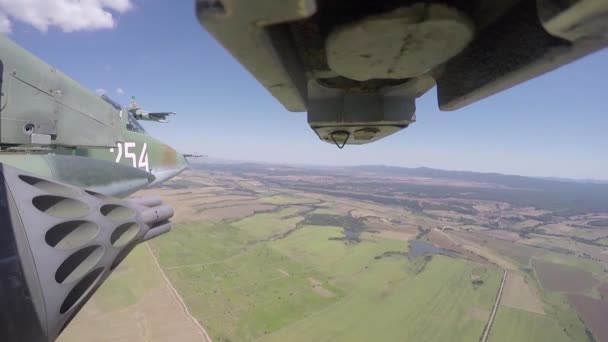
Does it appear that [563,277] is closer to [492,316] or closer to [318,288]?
[492,316]

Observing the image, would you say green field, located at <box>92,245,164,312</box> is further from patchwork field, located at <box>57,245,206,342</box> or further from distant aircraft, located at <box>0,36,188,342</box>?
distant aircraft, located at <box>0,36,188,342</box>

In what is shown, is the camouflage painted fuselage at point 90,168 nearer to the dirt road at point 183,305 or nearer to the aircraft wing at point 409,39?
the aircraft wing at point 409,39

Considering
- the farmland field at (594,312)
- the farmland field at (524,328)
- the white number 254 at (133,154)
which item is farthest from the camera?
the farmland field at (594,312)

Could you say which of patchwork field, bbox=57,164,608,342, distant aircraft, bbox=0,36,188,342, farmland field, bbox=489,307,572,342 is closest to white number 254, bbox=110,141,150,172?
Result: distant aircraft, bbox=0,36,188,342

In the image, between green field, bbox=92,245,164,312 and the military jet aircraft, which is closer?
A: the military jet aircraft

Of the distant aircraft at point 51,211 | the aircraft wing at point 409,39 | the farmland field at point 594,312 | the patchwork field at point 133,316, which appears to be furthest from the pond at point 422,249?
the aircraft wing at point 409,39

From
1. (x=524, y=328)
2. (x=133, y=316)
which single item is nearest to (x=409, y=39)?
(x=133, y=316)
